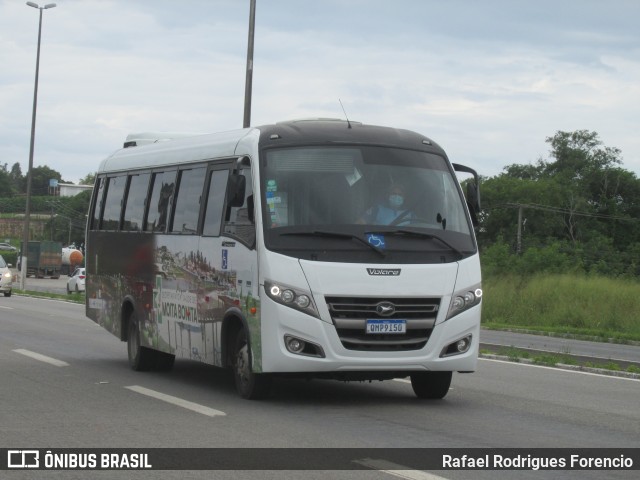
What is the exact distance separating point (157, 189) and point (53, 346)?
5.97m

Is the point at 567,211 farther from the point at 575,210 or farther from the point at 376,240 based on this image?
the point at 376,240

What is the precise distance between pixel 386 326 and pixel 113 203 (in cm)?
734

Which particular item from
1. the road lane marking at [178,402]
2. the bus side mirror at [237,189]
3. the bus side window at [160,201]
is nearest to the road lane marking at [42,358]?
the bus side window at [160,201]

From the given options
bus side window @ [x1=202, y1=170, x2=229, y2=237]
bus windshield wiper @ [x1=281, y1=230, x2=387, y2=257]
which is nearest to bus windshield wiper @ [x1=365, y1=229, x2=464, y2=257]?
bus windshield wiper @ [x1=281, y1=230, x2=387, y2=257]

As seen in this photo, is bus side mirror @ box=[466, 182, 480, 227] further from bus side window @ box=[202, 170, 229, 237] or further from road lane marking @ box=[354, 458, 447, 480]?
road lane marking @ box=[354, 458, 447, 480]

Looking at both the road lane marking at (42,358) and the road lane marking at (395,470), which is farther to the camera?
the road lane marking at (42,358)

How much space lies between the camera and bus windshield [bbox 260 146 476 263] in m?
12.4

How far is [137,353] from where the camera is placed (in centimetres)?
1683

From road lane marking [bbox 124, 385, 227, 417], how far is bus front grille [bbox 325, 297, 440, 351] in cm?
143

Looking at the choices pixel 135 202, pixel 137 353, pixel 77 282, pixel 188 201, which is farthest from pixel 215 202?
pixel 77 282

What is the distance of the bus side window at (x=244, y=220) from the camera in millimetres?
12805

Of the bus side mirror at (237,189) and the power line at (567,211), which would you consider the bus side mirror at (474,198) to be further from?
the power line at (567,211)

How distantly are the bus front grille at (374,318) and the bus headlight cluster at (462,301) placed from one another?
1.13 ft

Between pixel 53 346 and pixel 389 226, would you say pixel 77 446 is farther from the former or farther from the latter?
pixel 53 346
